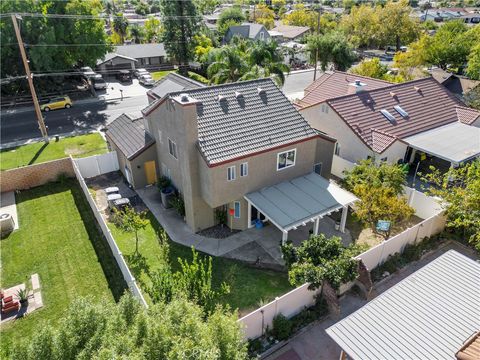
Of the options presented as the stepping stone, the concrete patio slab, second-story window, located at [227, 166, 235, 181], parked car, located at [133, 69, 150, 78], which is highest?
second-story window, located at [227, 166, 235, 181]

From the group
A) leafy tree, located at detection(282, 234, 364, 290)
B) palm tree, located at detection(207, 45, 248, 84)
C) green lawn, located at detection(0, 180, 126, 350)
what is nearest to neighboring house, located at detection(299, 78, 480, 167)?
palm tree, located at detection(207, 45, 248, 84)

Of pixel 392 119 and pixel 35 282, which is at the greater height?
pixel 392 119

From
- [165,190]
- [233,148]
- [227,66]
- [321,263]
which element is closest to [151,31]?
[227,66]

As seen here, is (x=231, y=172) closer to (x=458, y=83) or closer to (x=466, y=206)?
(x=466, y=206)

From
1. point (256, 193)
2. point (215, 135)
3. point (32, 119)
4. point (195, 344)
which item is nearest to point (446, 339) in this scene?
point (195, 344)

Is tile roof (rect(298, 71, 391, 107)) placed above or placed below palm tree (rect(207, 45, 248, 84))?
below

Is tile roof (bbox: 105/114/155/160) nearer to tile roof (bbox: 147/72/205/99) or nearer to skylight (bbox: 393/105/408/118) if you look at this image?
tile roof (bbox: 147/72/205/99)

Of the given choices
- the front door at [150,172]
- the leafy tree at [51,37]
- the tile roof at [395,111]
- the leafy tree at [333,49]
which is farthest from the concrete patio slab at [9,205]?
the leafy tree at [333,49]
